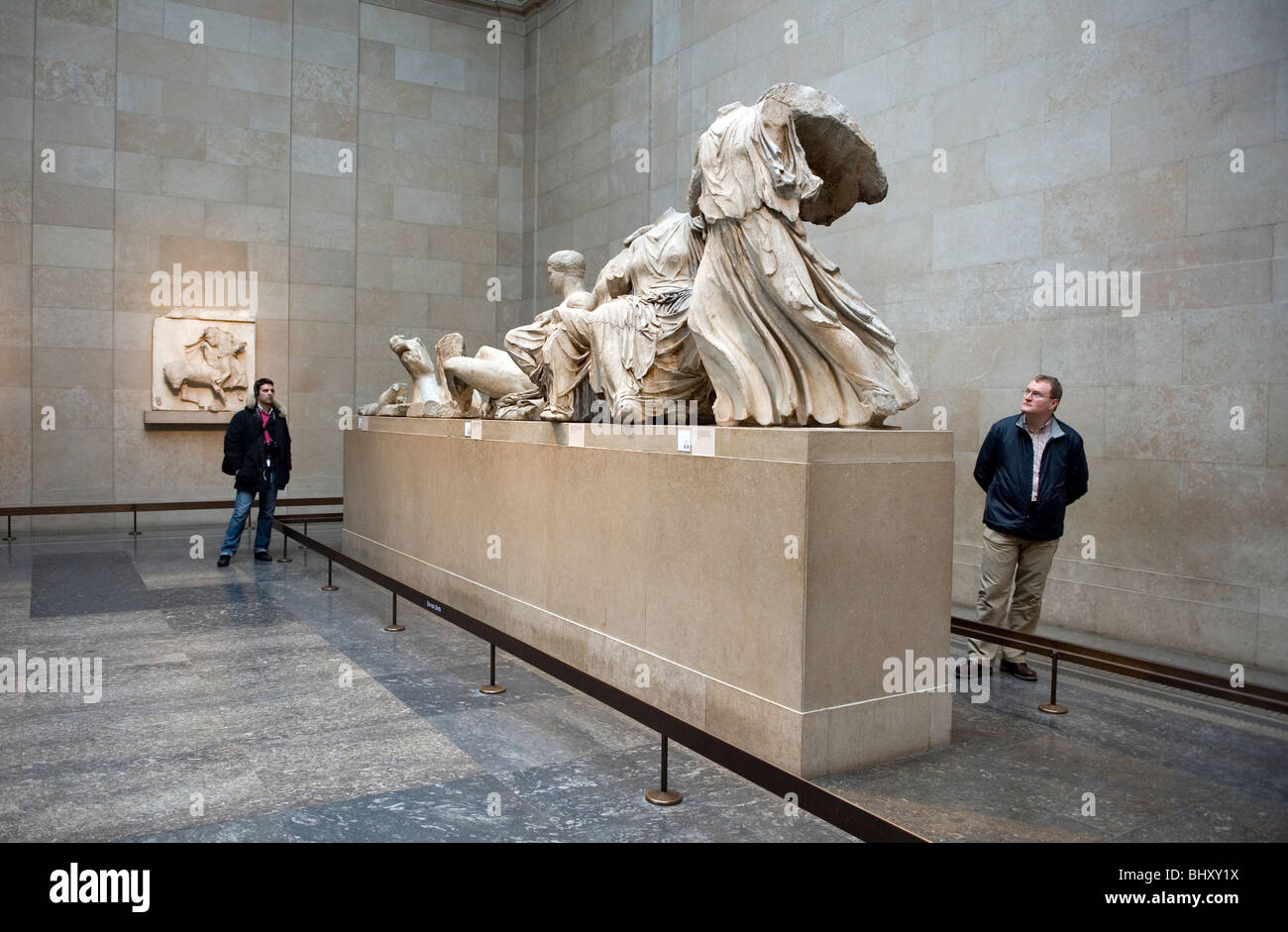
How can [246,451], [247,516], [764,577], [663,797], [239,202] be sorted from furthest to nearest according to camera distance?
[239,202] → [247,516] → [246,451] → [764,577] → [663,797]

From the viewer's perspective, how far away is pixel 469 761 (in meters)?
4.25

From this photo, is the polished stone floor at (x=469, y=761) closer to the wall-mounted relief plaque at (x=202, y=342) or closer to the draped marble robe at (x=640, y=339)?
the draped marble robe at (x=640, y=339)

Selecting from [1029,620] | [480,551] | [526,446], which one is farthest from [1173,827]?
[480,551]

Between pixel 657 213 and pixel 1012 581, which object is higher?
pixel 657 213

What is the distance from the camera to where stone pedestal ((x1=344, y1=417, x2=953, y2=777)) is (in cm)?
403

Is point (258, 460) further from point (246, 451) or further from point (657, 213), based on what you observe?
point (657, 213)

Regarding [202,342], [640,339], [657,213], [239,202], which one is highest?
[239,202]

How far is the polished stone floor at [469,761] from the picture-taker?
359cm

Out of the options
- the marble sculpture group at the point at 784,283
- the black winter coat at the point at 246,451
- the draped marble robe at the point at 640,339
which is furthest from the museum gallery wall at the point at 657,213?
the black winter coat at the point at 246,451

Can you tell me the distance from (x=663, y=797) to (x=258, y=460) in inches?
270

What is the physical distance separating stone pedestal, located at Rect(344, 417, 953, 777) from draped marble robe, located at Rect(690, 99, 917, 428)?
1.04 ft

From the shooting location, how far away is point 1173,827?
142 inches

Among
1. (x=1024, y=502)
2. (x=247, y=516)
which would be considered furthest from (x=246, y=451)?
(x=1024, y=502)
